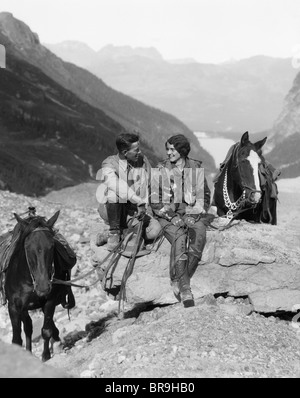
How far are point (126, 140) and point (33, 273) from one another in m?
2.65

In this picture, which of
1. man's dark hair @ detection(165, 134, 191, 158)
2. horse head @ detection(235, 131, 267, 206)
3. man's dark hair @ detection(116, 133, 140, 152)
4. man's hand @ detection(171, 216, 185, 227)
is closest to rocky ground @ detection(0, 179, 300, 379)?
man's hand @ detection(171, 216, 185, 227)

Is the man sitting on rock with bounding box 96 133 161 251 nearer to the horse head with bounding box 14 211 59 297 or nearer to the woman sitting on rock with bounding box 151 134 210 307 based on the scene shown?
the woman sitting on rock with bounding box 151 134 210 307

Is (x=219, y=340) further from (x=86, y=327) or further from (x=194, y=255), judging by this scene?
(x=86, y=327)

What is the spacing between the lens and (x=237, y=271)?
357 inches

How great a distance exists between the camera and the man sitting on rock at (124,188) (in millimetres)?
8758

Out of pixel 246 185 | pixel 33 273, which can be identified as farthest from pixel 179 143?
pixel 33 273

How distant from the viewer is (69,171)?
63969 mm

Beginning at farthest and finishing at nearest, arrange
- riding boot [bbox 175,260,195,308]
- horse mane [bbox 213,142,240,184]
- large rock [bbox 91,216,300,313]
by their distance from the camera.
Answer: horse mane [bbox 213,142,240,184] < large rock [bbox 91,216,300,313] < riding boot [bbox 175,260,195,308]

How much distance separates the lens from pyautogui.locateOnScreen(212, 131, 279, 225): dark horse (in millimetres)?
9086

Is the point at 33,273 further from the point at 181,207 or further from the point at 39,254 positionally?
the point at 181,207

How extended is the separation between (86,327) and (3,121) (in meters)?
77.1

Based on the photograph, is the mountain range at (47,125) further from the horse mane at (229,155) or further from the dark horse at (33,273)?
the dark horse at (33,273)

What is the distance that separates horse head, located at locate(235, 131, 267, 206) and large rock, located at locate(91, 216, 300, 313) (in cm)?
77
